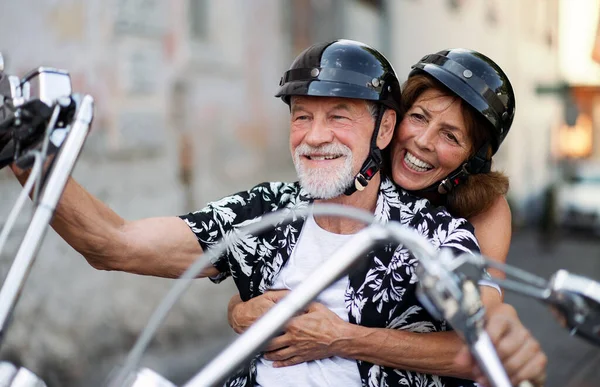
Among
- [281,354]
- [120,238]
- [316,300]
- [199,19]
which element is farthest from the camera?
[199,19]

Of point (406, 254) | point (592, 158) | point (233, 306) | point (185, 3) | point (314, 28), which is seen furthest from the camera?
point (592, 158)

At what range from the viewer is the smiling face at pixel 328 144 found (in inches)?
94.3

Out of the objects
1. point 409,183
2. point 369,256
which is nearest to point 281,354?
point 369,256

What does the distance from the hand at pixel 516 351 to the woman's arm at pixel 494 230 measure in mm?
1056

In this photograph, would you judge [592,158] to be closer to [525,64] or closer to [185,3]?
[525,64]

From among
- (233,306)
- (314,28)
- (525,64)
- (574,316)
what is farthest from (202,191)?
(525,64)

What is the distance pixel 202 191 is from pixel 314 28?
2717 mm

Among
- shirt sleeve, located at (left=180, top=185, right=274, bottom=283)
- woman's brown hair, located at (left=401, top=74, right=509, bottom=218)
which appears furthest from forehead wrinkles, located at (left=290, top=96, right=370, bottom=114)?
shirt sleeve, located at (left=180, top=185, right=274, bottom=283)

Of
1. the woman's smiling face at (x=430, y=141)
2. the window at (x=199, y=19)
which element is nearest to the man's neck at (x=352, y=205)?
the woman's smiling face at (x=430, y=141)

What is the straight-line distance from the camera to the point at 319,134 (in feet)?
7.84

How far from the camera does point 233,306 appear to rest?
2521 mm

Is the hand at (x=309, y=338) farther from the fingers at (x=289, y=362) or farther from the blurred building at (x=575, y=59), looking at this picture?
the blurred building at (x=575, y=59)

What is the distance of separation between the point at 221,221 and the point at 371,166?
0.52 meters

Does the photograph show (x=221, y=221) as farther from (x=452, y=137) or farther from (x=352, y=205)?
(x=452, y=137)
